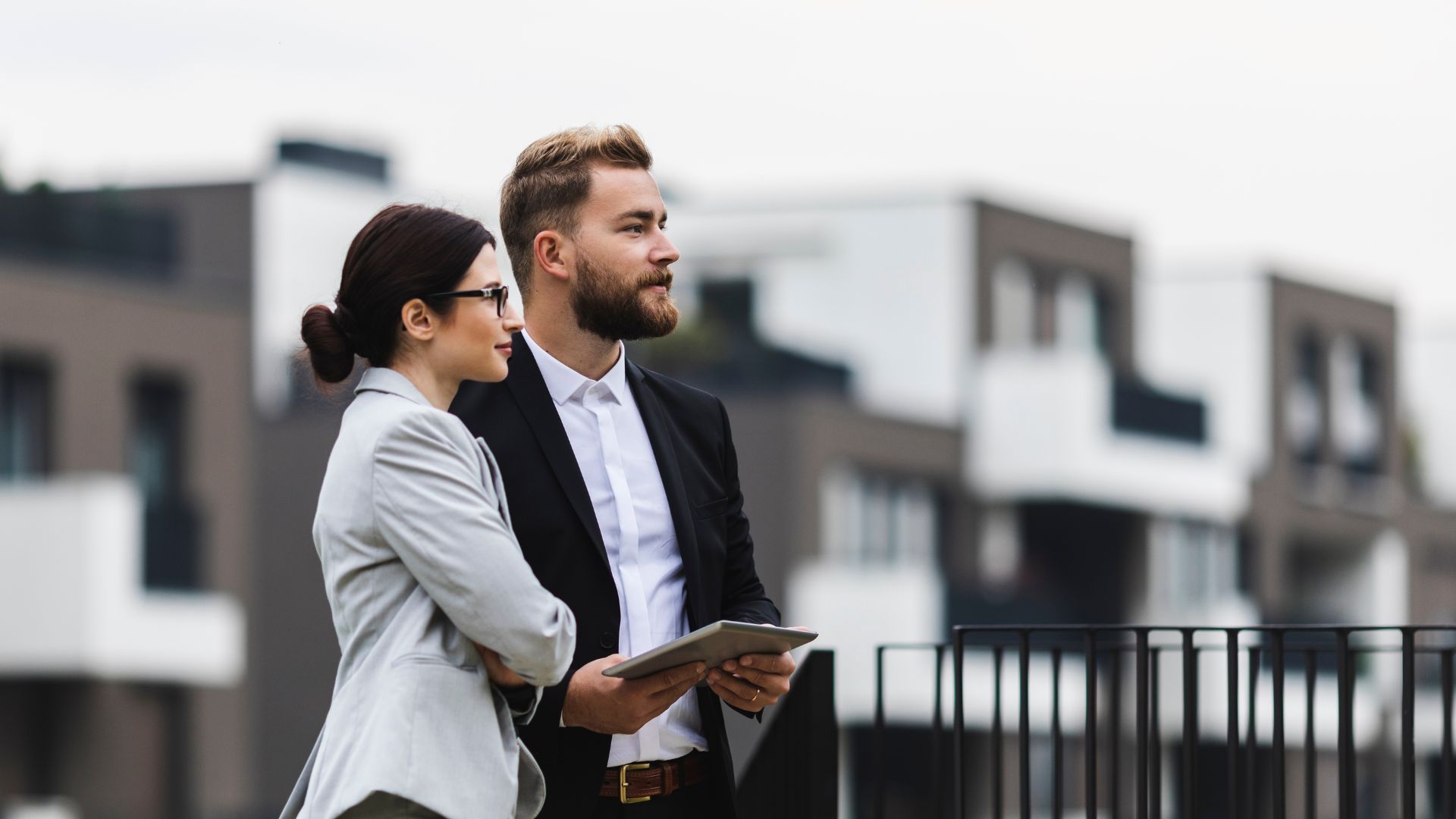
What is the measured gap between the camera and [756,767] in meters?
5.99

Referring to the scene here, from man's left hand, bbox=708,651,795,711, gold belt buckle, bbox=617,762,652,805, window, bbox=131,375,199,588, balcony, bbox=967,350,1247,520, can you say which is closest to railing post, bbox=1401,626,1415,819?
man's left hand, bbox=708,651,795,711

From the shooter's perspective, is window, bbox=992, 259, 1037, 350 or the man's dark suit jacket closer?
the man's dark suit jacket

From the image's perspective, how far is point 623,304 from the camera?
4457 mm

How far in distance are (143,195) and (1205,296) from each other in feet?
62.1

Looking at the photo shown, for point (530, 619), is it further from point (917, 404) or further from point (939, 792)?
point (917, 404)

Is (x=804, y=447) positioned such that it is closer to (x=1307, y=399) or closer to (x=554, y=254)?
(x=1307, y=399)

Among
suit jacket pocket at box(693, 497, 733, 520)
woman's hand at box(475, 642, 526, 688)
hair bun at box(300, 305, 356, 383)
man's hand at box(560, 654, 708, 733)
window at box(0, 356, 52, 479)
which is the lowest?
man's hand at box(560, 654, 708, 733)

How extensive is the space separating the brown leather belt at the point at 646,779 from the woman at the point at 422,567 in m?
0.37

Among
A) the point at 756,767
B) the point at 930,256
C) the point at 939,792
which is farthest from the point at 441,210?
the point at 930,256

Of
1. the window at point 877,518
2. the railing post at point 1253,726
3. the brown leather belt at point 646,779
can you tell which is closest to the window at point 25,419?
the window at point 877,518

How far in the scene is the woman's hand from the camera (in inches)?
148

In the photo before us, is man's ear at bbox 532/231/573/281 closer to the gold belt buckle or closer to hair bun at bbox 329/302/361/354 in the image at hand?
hair bun at bbox 329/302/361/354

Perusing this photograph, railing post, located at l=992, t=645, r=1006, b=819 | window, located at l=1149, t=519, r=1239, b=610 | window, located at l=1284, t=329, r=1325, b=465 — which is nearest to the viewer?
railing post, located at l=992, t=645, r=1006, b=819

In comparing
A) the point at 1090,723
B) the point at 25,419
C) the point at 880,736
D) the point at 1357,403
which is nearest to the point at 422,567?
the point at 1090,723
